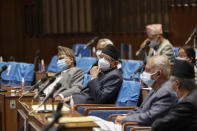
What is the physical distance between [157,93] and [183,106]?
744 mm

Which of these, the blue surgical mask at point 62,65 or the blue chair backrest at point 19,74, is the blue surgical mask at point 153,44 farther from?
the blue chair backrest at point 19,74

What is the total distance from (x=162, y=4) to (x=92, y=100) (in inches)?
261

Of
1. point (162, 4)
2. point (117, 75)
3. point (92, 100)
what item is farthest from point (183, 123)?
point (162, 4)

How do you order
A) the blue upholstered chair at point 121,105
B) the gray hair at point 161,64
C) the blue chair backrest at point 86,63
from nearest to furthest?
the gray hair at point 161,64, the blue upholstered chair at point 121,105, the blue chair backrest at point 86,63

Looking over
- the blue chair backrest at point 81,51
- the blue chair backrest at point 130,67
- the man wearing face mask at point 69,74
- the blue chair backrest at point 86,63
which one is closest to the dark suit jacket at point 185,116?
the man wearing face mask at point 69,74

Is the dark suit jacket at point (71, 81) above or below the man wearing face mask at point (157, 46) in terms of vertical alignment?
below

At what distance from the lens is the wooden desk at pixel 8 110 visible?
6.23 m

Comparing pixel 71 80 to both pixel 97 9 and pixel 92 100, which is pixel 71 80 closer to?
pixel 92 100

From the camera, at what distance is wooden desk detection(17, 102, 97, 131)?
399cm

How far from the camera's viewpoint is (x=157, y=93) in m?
4.26

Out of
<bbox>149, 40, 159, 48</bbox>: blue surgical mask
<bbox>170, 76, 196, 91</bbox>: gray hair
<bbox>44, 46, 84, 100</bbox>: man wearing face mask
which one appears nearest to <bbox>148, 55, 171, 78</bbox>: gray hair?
<bbox>170, 76, 196, 91</bbox>: gray hair

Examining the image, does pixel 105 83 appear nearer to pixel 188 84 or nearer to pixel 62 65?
pixel 62 65

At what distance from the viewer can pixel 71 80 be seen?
6.44 meters

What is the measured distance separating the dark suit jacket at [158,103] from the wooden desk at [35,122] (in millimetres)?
512
